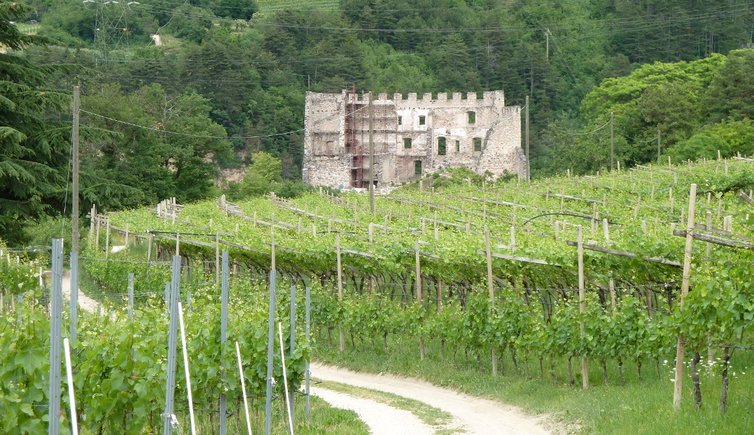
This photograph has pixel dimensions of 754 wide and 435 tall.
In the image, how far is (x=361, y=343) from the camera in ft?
59.4

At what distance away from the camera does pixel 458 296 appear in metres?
17.1

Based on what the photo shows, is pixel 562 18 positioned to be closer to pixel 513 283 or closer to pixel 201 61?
pixel 201 61

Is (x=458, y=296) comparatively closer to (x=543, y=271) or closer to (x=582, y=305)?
(x=543, y=271)

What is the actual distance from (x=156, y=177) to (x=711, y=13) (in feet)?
134

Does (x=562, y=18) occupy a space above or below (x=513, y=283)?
above

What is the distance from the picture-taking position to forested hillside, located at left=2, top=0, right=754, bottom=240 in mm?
44250

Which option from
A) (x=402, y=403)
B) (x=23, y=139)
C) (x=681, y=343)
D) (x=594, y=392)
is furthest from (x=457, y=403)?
(x=23, y=139)

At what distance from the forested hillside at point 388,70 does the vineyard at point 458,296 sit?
15.1 m

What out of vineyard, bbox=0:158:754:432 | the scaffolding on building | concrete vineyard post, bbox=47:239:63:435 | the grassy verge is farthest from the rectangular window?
concrete vineyard post, bbox=47:239:63:435

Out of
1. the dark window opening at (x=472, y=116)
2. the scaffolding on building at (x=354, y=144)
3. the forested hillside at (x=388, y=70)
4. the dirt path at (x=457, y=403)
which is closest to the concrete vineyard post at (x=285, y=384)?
the dirt path at (x=457, y=403)

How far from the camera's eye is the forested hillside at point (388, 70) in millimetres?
44250

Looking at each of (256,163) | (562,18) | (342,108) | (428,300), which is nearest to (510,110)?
(342,108)

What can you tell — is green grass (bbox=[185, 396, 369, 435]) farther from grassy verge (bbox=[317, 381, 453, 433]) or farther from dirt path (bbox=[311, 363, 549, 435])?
dirt path (bbox=[311, 363, 549, 435])

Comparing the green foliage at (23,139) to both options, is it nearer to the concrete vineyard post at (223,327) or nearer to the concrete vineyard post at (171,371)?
the concrete vineyard post at (223,327)
